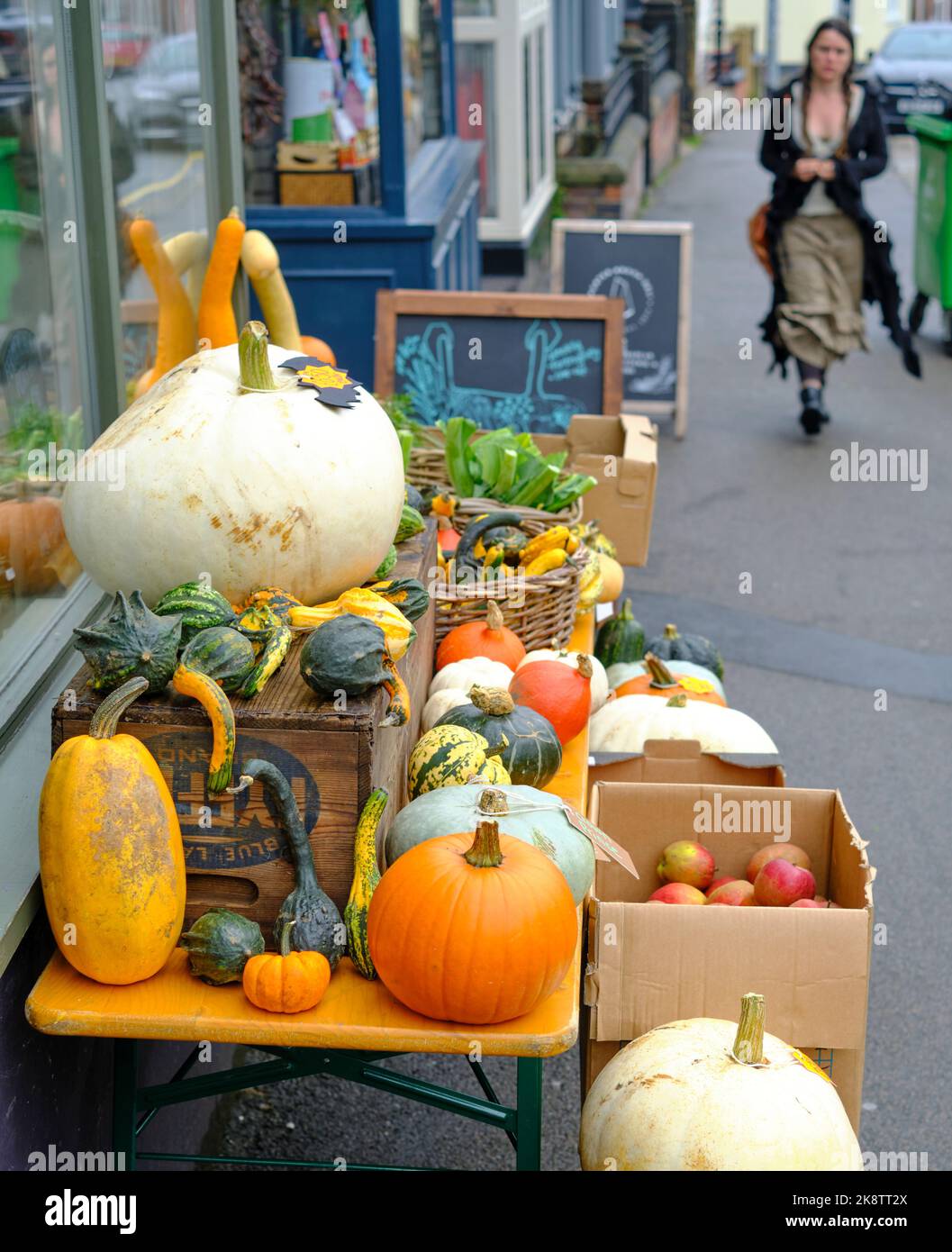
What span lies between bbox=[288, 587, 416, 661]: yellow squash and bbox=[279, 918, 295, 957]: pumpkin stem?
534 mm

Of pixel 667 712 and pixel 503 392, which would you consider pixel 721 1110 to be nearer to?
pixel 667 712

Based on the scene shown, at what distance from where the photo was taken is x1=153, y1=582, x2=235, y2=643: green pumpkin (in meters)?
2.50

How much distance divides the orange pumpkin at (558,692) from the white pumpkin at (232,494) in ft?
1.82

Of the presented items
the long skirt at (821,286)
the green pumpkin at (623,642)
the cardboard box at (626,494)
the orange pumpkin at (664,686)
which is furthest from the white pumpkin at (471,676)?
the long skirt at (821,286)

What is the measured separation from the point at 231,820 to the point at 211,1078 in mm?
591

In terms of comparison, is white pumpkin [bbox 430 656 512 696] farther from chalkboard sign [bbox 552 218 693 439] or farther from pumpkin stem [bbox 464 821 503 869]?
chalkboard sign [bbox 552 218 693 439]

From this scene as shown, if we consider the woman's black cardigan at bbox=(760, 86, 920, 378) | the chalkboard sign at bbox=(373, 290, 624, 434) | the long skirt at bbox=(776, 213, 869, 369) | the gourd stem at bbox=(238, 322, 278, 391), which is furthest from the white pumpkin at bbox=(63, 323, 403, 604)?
the long skirt at bbox=(776, 213, 869, 369)

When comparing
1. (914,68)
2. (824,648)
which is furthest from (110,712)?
(914,68)

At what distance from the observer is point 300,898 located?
2385 millimetres

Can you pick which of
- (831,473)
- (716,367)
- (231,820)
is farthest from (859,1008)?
(716,367)

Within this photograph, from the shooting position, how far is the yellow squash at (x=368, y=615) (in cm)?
269

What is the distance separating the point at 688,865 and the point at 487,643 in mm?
683

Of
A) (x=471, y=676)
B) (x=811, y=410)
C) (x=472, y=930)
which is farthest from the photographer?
(x=811, y=410)

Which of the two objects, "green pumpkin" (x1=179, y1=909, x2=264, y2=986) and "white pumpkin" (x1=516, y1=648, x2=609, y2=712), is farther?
"white pumpkin" (x1=516, y1=648, x2=609, y2=712)
